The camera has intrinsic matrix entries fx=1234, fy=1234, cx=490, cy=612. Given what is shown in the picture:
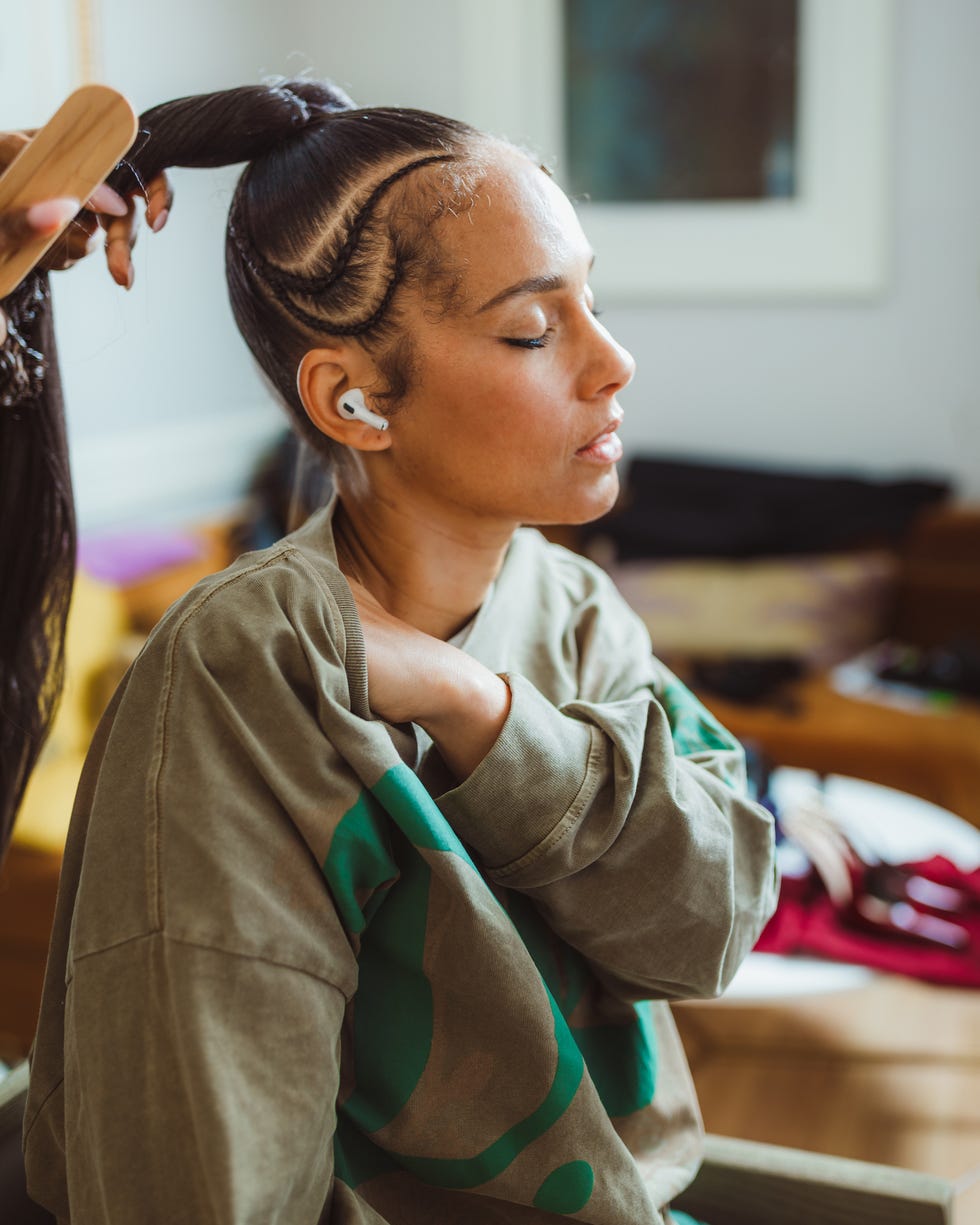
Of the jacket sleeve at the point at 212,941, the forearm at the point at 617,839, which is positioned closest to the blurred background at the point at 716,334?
the forearm at the point at 617,839

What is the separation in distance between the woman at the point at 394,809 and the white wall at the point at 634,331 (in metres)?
→ 2.14

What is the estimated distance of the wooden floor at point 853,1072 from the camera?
1.39m

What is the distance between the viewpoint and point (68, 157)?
70 cm

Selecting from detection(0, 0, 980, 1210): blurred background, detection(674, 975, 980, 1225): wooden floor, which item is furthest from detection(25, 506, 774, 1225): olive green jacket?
detection(0, 0, 980, 1210): blurred background

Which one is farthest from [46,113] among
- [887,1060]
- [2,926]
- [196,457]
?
[887,1060]

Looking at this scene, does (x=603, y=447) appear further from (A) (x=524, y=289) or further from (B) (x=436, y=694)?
(B) (x=436, y=694)

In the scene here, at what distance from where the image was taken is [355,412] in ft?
2.88

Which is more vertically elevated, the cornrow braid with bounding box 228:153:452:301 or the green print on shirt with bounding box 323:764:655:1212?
the cornrow braid with bounding box 228:153:452:301

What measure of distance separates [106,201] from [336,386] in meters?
0.19

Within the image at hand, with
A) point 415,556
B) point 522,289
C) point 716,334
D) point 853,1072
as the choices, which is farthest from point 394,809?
point 716,334

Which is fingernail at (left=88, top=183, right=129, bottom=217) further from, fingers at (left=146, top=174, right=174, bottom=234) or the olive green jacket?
the olive green jacket

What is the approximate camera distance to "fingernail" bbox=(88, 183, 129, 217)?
0.82 m

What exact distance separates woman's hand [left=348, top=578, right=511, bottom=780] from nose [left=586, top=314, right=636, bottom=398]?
0.73 feet

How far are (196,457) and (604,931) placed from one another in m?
2.71
